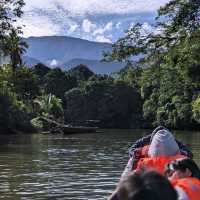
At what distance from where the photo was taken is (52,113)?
83438mm

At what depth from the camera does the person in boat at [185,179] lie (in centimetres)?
366

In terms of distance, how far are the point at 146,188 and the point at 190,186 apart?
2.89 feet

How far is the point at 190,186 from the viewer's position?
3.76 meters

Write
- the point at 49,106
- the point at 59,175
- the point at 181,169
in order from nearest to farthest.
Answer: the point at 181,169 → the point at 59,175 → the point at 49,106

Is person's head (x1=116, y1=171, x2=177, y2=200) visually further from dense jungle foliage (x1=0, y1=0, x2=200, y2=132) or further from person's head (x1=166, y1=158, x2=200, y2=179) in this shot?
dense jungle foliage (x1=0, y1=0, x2=200, y2=132)

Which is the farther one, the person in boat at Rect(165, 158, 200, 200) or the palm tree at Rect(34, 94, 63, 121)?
the palm tree at Rect(34, 94, 63, 121)

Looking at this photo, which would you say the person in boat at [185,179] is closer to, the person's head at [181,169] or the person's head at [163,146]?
the person's head at [181,169]

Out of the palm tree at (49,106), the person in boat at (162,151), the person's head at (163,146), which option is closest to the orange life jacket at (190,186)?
the person in boat at (162,151)

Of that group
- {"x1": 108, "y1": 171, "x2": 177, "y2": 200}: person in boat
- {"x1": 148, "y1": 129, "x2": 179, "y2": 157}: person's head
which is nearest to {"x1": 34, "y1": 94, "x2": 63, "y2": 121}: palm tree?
{"x1": 148, "y1": 129, "x2": 179, "y2": 157}: person's head

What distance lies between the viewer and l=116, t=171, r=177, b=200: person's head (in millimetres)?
2949

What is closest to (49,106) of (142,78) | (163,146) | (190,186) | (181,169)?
(142,78)

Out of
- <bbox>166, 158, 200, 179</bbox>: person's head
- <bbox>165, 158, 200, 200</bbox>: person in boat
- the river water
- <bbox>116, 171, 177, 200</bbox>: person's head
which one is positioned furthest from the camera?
A: the river water

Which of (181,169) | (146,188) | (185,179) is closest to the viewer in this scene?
(146,188)

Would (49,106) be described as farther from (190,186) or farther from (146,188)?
(146,188)
